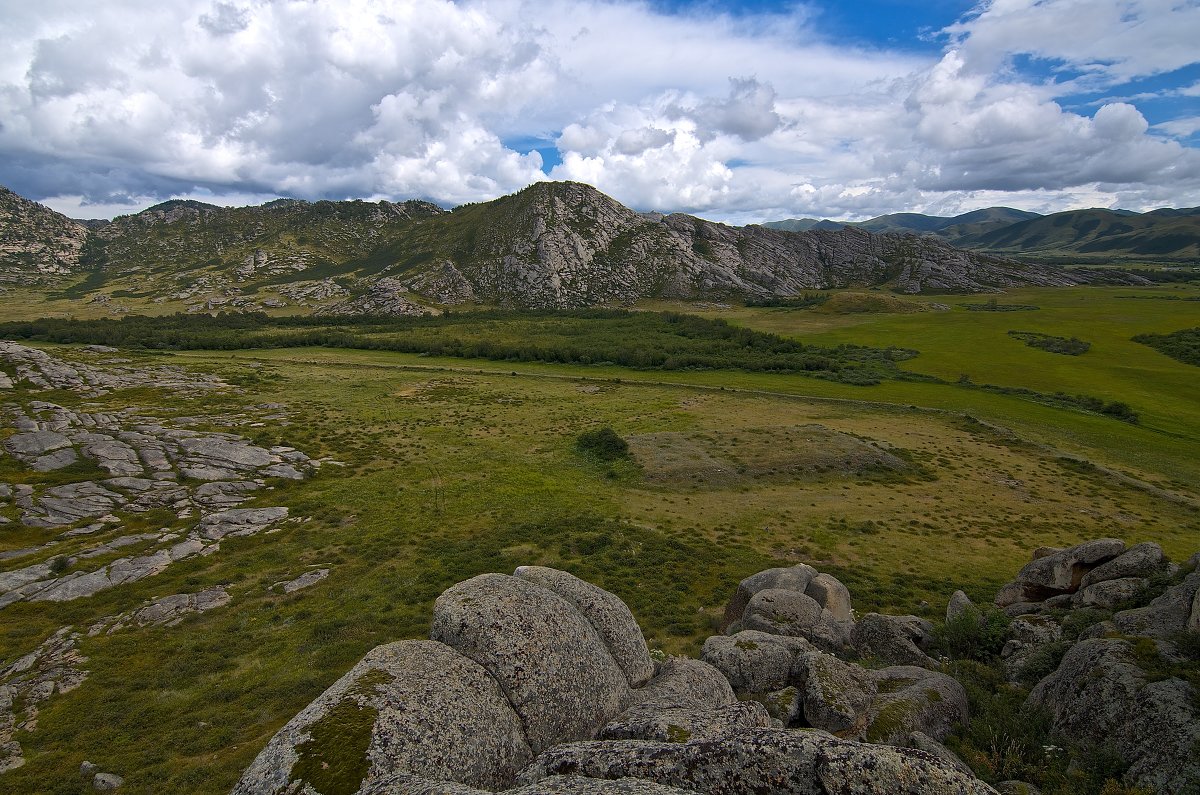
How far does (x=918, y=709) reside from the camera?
15.2m

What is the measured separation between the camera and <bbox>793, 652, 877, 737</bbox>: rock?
15.0 m

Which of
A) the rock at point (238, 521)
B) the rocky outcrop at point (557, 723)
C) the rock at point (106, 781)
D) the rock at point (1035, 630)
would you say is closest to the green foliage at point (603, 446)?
the rock at point (238, 521)

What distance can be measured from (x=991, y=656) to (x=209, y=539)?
1807 inches

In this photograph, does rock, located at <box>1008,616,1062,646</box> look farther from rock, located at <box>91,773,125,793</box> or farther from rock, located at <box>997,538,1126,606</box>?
rock, located at <box>91,773,125,793</box>

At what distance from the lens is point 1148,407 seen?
270 ft

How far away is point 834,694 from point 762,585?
13.2m

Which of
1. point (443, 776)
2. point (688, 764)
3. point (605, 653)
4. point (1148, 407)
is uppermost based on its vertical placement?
point (688, 764)

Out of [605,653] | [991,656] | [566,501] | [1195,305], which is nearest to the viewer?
[605,653]

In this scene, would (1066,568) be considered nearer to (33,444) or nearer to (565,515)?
(565,515)

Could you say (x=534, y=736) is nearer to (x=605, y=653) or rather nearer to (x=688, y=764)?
(x=605, y=653)

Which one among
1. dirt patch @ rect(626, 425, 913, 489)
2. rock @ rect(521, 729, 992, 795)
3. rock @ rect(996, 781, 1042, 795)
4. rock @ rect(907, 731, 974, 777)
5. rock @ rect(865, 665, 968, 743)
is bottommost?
dirt patch @ rect(626, 425, 913, 489)

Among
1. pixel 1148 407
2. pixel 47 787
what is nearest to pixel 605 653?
pixel 47 787

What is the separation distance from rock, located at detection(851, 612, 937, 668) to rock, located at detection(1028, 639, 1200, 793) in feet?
18.2

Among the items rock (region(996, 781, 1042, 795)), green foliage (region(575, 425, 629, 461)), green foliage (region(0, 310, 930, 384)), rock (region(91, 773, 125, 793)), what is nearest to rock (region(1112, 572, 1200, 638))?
rock (region(996, 781, 1042, 795))
